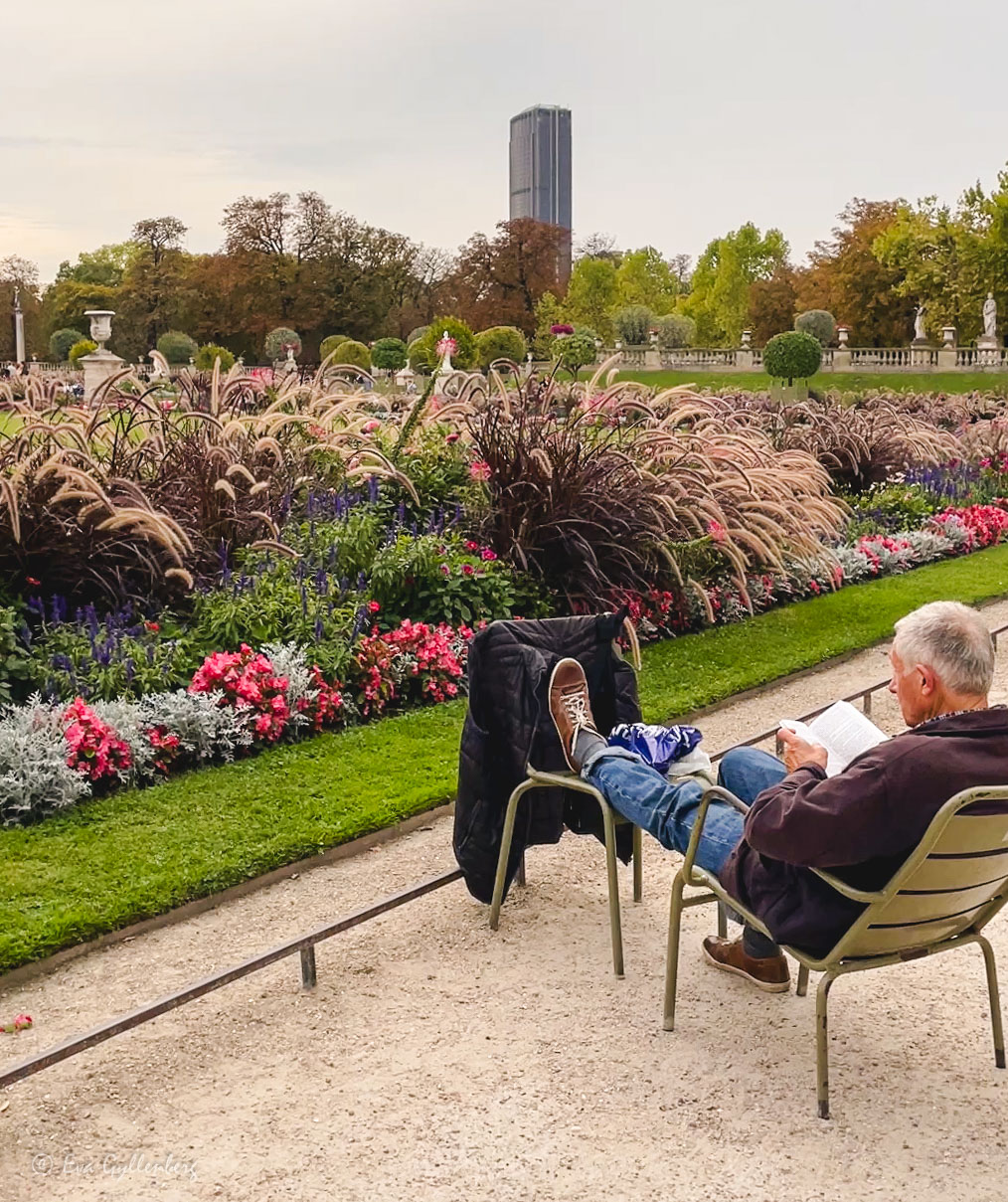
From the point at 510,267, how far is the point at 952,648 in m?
64.9

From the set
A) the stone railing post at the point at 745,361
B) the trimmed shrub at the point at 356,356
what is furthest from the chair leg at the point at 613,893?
the stone railing post at the point at 745,361

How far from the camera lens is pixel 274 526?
689 cm

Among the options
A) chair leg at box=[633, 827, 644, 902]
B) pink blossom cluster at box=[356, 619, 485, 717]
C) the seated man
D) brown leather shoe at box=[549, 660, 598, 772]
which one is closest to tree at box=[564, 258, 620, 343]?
pink blossom cluster at box=[356, 619, 485, 717]

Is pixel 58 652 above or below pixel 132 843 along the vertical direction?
above

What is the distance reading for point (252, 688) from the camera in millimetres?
5570

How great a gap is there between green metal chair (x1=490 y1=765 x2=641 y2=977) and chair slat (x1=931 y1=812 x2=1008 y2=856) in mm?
1063

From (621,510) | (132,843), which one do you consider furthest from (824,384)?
(132,843)

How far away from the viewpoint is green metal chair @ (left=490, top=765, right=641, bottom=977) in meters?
3.70

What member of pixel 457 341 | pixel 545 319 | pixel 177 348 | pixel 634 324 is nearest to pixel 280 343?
pixel 177 348

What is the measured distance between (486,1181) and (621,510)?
17.1ft

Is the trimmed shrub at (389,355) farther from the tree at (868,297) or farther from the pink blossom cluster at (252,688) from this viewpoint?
the pink blossom cluster at (252,688)

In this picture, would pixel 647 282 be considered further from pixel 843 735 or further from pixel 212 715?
pixel 843 735

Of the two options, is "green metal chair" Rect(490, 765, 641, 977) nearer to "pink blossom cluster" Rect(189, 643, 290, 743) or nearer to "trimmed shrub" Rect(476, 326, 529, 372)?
"pink blossom cluster" Rect(189, 643, 290, 743)

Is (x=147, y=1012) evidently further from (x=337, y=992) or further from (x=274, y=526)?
(x=274, y=526)
